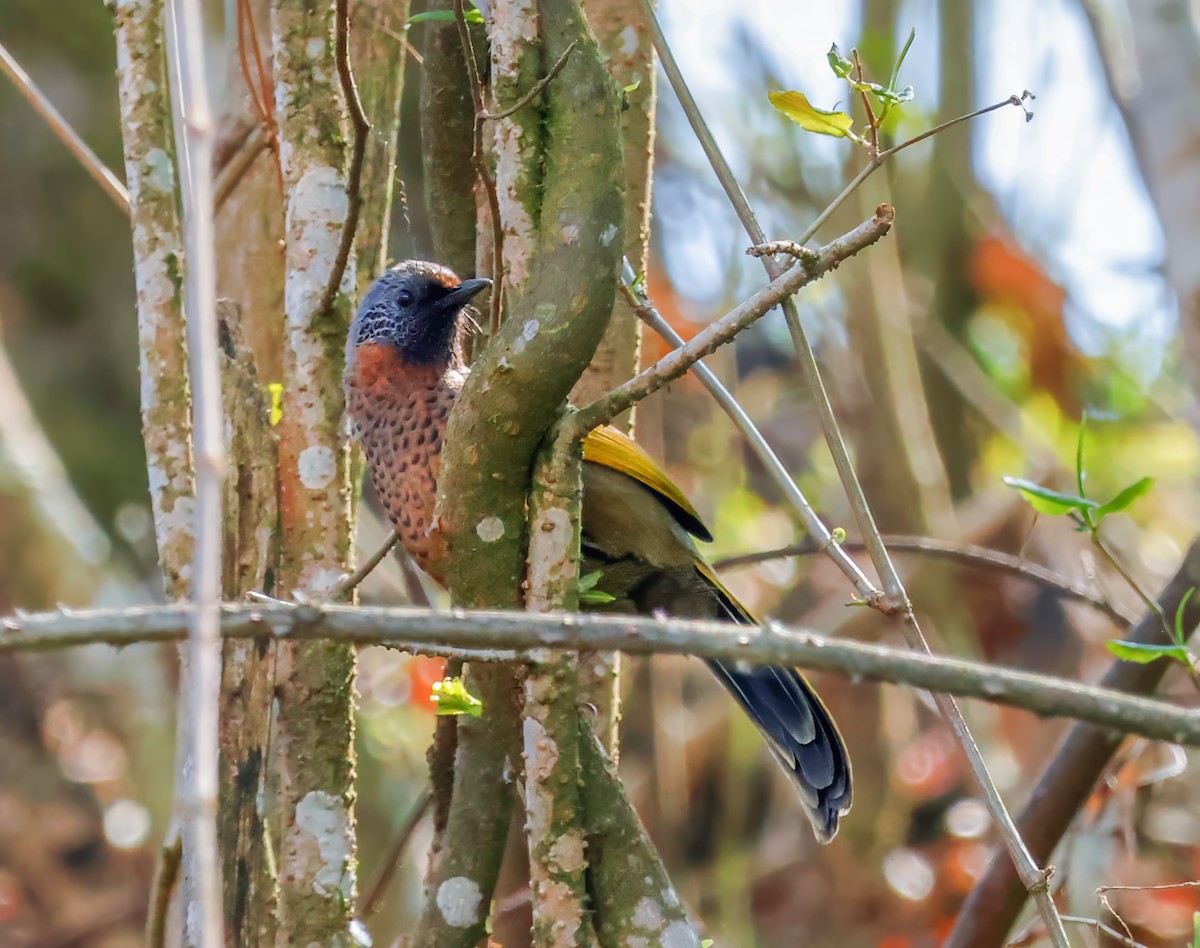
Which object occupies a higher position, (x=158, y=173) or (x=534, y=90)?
(x=158, y=173)

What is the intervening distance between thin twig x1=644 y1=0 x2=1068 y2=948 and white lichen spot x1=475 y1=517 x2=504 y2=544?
0.61m

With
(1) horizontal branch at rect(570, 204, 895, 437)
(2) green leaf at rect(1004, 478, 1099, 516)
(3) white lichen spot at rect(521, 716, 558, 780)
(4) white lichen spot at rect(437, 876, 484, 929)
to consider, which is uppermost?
(1) horizontal branch at rect(570, 204, 895, 437)

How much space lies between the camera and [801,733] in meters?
3.12

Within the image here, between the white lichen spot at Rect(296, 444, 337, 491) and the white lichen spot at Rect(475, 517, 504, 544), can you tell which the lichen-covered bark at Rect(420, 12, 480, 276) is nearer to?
the white lichen spot at Rect(296, 444, 337, 491)

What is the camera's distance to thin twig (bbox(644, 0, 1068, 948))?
7.27 ft

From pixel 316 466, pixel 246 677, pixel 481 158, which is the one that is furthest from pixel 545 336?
pixel 246 677

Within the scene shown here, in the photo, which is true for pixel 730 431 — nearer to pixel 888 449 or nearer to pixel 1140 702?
pixel 888 449

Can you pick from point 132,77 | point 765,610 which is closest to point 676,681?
point 765,610

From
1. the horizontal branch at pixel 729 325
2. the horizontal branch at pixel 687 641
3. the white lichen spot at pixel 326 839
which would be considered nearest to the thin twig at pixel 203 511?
the horizontal branch at pixel 687 641

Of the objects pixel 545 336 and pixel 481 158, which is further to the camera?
pixel 481 158

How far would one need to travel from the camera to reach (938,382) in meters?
7.76

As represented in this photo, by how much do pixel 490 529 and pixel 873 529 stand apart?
2.26 feet

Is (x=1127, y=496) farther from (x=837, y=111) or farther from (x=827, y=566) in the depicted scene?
(x=827, y=566)

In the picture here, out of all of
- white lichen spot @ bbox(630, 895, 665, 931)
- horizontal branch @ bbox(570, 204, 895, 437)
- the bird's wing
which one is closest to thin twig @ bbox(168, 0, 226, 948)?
horizontal branch @ bbox(570, 204, 895, 437)
